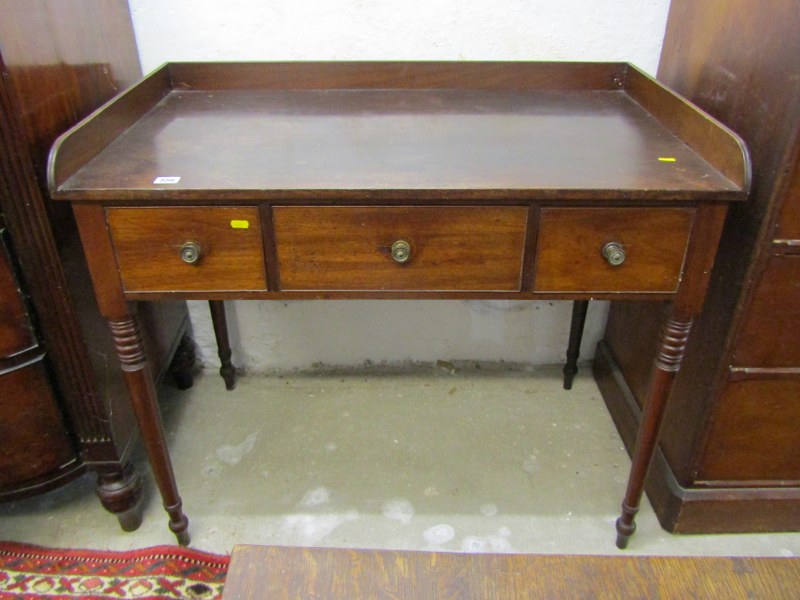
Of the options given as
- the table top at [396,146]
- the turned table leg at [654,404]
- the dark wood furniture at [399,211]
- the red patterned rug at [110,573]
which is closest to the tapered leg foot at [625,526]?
the turned table leg at [654,404]

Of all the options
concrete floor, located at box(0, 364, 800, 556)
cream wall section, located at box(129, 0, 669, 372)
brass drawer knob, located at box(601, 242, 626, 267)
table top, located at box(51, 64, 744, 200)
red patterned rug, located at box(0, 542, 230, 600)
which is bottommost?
concrete floor, located at box(0, 364, 800, 556)

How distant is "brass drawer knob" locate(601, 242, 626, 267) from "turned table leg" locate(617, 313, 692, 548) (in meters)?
0.16

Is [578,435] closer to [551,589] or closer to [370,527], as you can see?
[370,527]

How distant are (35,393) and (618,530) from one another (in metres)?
1.16

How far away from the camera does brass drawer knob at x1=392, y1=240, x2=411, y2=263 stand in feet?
3.21

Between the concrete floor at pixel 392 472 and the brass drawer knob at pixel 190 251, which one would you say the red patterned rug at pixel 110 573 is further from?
the brass drawer knob at pixel 190 251

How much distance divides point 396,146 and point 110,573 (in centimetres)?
100

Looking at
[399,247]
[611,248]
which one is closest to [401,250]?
[399,247]

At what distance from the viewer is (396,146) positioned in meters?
1.08

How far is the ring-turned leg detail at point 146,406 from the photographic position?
3.53 feet

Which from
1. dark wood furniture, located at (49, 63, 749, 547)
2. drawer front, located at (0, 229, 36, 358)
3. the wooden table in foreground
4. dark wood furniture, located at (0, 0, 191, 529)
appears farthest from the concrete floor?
the wooden table in foreground

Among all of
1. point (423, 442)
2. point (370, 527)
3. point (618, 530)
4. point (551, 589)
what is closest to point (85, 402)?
point (370, 527)

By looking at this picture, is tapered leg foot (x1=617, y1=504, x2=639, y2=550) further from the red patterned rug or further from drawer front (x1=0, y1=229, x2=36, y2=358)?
drawer front (x1=0, y1=229, x2=36, y2=358)

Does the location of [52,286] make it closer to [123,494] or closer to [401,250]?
[123,494]
